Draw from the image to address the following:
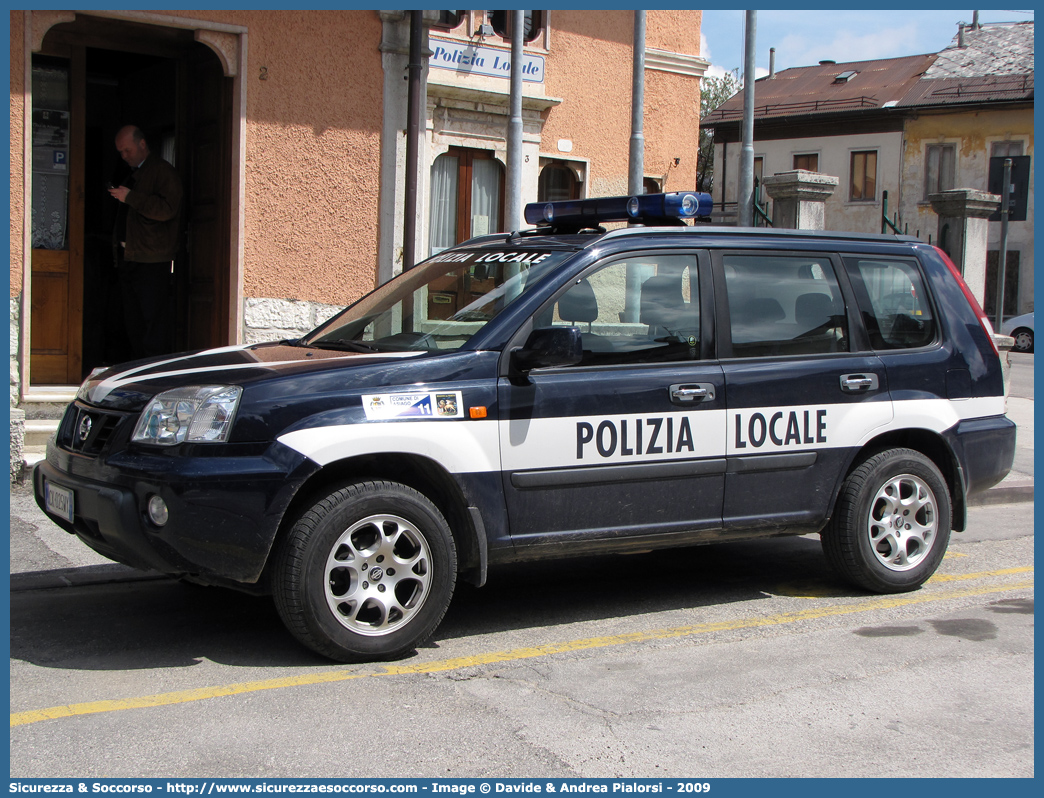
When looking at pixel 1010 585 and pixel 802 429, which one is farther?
pixel 1010 585

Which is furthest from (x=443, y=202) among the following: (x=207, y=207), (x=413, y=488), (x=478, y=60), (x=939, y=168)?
(x=939, y=168)

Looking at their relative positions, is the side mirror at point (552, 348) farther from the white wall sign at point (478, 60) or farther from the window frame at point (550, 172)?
the window frame at point (550, 172)

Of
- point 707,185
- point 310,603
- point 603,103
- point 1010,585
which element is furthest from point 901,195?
point 310,603

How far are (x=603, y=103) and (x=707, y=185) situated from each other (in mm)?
44040

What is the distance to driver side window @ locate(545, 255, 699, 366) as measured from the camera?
5.07m

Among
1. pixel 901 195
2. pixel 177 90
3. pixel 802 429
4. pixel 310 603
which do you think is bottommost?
pixel 310 603

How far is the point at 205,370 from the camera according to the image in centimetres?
468

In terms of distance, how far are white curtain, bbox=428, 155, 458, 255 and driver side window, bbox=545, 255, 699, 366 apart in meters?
7.05

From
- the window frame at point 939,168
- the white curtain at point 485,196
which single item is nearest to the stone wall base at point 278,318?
the white curtain at point 485,196

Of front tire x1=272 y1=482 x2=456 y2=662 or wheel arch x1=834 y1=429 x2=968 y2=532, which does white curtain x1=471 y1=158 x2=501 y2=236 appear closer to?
wheel arch x1=834 y1=429 x2=968 y2=532

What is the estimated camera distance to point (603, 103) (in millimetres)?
12906

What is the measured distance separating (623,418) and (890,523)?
178 centimetres

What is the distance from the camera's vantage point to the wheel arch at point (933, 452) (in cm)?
584
